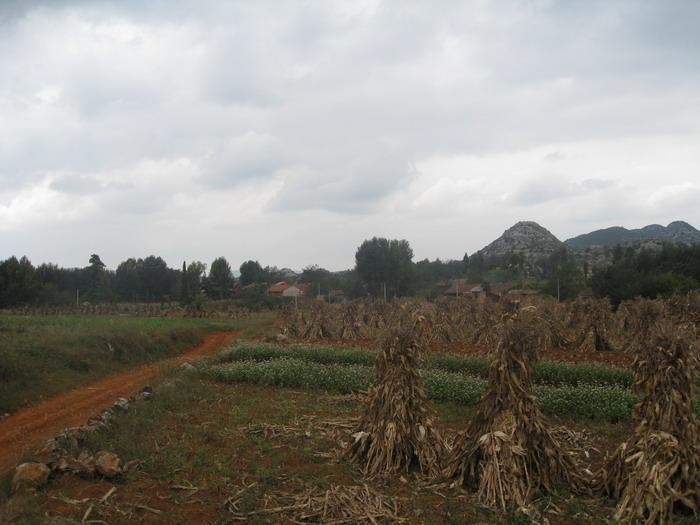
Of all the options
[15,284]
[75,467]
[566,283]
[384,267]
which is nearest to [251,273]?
[384,267]

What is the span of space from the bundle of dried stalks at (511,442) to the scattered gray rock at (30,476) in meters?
4.73

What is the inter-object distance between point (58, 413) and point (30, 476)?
5064mm

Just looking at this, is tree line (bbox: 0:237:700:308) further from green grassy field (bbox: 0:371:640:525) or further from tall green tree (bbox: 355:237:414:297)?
green grassy field (bbox: 0:371:640:525)

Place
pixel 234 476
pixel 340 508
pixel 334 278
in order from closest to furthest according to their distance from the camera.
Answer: pixel 340 508, pixel 234 476, pixel 334 278

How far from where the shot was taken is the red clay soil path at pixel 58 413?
328 inches

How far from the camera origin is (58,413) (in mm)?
10672

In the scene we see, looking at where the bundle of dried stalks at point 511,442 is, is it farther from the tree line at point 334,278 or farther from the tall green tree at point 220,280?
the tall green tree at point 220,280

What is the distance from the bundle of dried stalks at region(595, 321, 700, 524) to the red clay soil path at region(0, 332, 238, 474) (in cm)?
725

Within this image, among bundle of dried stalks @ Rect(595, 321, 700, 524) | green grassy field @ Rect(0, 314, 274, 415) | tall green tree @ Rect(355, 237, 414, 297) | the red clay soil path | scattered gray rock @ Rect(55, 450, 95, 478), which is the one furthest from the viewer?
tall green tree @ Rect(355, 237, 414, 297)

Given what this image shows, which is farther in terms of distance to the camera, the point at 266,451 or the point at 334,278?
the point at 334,278

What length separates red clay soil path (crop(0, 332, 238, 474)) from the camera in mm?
8336

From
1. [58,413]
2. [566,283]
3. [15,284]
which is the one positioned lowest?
[58,413]

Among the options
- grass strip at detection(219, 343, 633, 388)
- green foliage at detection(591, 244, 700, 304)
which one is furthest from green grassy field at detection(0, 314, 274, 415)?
green foliage at detection(591, 244, 700, 304)

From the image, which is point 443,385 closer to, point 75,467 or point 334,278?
point 75,467
